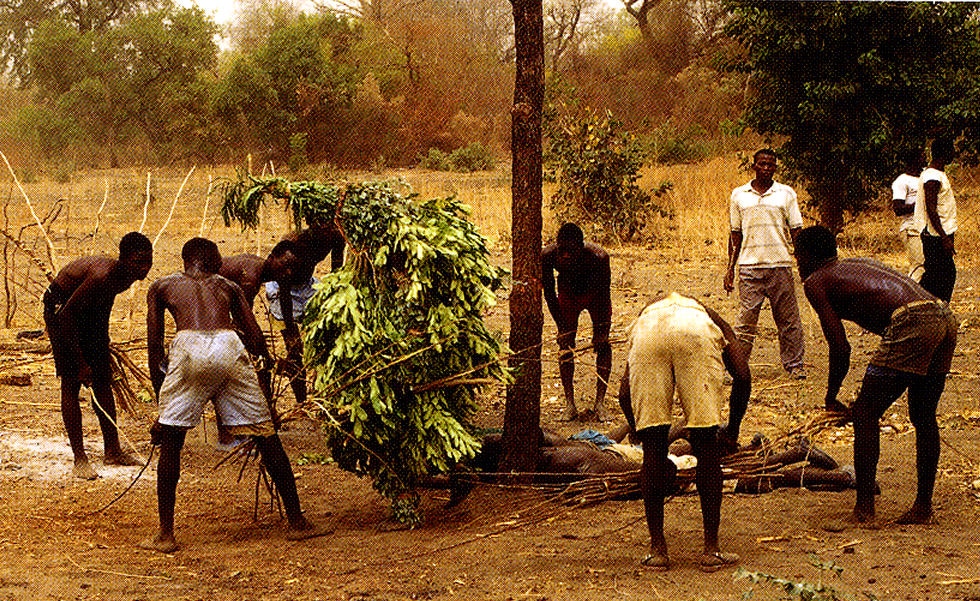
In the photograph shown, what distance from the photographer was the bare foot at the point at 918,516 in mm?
5879

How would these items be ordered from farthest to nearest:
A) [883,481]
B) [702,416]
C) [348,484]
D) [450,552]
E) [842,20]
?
[842,20]
[348,484]
[883,481]
[450,552]
[702,416]

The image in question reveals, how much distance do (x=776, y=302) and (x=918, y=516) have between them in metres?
3.58

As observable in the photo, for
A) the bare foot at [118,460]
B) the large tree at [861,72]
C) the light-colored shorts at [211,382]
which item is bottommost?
the bare foot at [118,460]

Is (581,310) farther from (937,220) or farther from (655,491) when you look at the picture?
(655,491)

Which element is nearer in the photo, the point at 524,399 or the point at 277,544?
the point at 277,544

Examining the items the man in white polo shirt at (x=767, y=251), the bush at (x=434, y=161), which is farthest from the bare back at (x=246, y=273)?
the bush at (x=434, y=161)

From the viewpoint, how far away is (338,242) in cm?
830

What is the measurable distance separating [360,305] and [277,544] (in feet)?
4.27

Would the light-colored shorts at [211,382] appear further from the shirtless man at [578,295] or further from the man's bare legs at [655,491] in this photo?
the shirtless man at [578,295]

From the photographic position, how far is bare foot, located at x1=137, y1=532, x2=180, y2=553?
6.02 meters

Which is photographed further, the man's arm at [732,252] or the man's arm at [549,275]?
the man's arm at [732,252]

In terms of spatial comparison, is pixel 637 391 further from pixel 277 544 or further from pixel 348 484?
pixel 348 484

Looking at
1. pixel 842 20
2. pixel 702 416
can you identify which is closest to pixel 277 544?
pixel 702 416

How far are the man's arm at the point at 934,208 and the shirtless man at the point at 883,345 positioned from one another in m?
3.62
